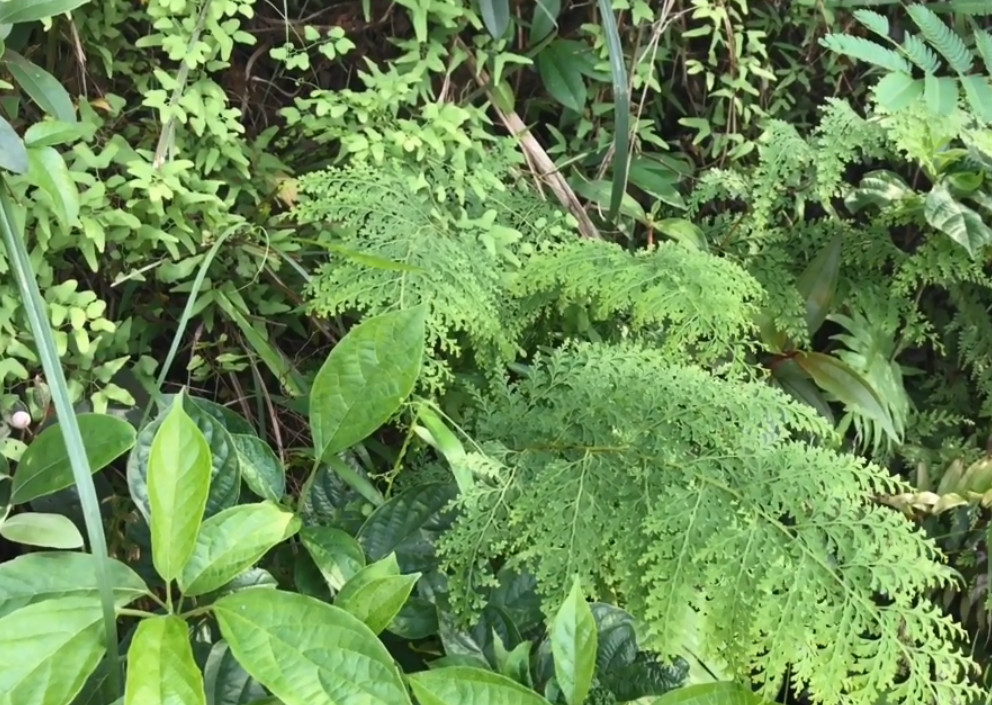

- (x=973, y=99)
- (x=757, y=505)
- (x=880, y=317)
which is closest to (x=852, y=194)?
(x=880, y=317)

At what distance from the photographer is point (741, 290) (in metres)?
0.88

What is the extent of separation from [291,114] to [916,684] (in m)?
0.82

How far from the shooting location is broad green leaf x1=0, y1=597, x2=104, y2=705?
1.60 feet

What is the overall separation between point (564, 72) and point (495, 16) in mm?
172

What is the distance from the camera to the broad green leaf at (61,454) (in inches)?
24.2

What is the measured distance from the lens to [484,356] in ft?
2.86

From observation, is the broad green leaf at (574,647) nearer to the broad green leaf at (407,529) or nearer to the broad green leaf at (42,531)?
the broad green leaf at (407,529)

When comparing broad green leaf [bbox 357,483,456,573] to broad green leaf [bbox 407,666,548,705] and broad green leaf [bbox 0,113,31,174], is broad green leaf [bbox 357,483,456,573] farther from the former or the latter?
broad green leaf [bbox 0,113,31,174]

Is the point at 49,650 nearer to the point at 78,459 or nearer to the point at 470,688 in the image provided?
the point at 78,459

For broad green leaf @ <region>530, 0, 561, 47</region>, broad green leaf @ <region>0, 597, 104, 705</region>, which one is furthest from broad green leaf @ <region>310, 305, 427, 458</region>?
broad green leaf @ <region>530, 0, 561, 47</region>

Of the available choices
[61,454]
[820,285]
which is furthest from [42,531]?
[820,285]

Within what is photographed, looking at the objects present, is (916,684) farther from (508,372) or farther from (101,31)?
(101,31)

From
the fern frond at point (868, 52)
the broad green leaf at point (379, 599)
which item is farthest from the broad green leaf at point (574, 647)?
the fern frond at point (868, 52)

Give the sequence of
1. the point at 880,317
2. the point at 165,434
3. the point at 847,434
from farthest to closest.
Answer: the point at 847,434 < the point at 880,317 < the point at 165,434
